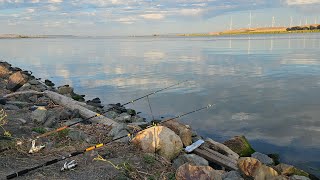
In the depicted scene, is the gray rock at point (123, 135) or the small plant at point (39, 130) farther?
the small plant at point (39, 130)

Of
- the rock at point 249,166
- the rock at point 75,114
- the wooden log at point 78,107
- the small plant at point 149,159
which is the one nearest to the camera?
the small plant at point 149,159

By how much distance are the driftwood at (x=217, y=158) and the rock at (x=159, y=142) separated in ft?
3.16

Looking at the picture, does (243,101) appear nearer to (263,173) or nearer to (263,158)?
(263,158)

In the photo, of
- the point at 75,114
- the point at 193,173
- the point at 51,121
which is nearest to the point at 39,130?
the point at 51,121

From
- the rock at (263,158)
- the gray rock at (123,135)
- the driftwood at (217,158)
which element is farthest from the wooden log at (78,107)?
the rock at (263,158)

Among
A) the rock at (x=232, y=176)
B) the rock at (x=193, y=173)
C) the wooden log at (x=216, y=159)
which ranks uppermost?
the rock at (x=193, y=173)

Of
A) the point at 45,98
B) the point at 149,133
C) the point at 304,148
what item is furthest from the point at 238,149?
the point at 45,98

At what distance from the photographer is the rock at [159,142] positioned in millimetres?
8211

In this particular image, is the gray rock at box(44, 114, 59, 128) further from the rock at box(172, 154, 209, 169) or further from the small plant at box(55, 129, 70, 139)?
the rock at box(172, 154, 209, 169)

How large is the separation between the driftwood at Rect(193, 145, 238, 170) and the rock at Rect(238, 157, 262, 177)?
92 cm

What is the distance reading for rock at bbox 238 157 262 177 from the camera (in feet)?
25.8

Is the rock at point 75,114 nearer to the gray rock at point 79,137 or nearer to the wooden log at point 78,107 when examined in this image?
the wooden log at point 78,107

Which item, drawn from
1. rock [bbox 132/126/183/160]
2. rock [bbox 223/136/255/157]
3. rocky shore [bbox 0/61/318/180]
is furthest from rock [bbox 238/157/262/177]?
rock [bbox 223/136/255/157]

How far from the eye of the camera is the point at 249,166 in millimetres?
7965
